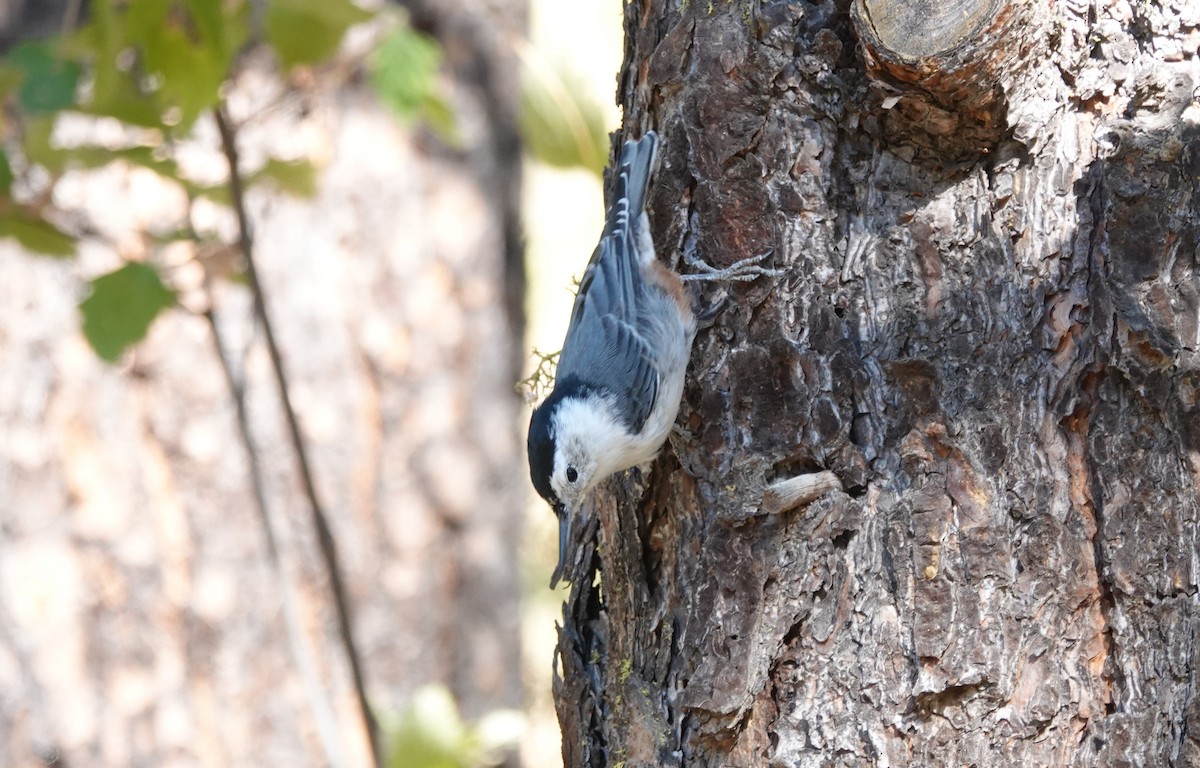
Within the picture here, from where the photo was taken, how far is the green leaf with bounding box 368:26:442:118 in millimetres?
2021

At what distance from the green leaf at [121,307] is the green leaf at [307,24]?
0.47 metres

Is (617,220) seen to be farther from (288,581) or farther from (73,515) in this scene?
(73,515)

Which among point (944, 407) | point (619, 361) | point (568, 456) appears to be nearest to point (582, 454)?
point (568, 456)

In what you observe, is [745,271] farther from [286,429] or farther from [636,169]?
[286,429]

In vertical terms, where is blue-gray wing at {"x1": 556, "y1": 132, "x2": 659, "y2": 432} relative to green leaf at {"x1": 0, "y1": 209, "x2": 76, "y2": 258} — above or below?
below

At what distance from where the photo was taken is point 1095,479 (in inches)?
55.6

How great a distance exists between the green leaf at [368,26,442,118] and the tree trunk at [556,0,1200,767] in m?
→ 0.64

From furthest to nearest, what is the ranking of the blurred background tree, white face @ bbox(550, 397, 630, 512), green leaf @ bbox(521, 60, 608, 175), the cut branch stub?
1. the blurred background tree
2. green leaf @ bbox(521, 60, 608, 175)
3. white face @ bbox(550, 397, 630, 512)
4. the cut branch stub

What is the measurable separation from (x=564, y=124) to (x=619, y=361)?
0.73 meters

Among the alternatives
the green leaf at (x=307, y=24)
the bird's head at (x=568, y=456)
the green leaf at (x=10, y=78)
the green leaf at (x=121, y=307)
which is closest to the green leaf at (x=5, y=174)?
the green leaf at (x=10, y=78)

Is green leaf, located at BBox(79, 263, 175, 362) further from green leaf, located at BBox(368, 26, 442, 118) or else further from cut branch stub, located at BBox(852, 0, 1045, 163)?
cut branch stub, located at BBox(852, 0, 1045, 163)

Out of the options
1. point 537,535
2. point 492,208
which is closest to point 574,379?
point 492,208

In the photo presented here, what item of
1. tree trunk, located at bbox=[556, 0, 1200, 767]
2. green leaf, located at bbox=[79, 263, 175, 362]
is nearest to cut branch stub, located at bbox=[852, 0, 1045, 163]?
tree trunk, located at bbox=[556, 0, 1200, 767]

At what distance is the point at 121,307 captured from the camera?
5.89ft
